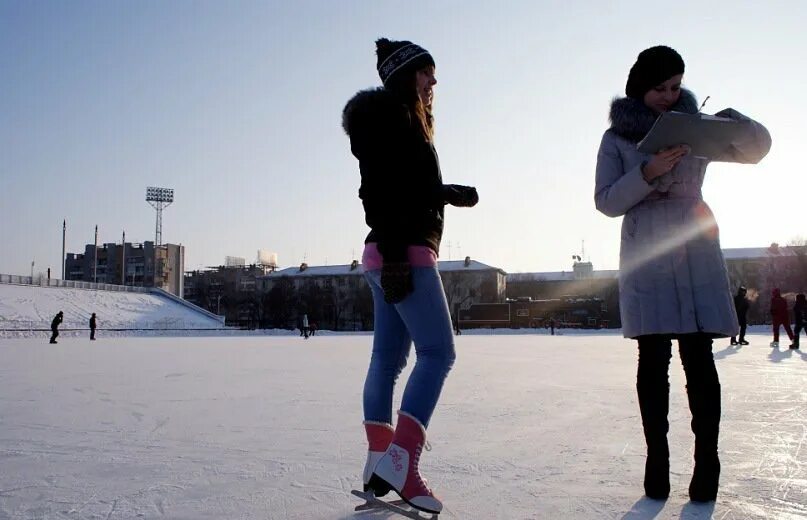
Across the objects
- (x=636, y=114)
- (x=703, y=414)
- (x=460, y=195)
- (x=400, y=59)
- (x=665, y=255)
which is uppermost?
(x=400, y=59)

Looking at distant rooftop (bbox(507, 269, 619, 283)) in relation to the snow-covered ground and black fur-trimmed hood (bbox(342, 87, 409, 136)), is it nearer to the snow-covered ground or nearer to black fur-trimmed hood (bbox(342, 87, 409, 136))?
the snow-covered ground

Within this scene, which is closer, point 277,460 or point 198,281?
point 277,460

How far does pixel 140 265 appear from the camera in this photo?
95312 mm

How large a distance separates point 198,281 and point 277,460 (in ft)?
354

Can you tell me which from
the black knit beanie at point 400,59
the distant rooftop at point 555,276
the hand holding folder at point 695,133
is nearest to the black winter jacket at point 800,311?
the hand holding folder at point 695,133

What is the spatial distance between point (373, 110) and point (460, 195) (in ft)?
1.49

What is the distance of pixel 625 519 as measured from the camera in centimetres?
211

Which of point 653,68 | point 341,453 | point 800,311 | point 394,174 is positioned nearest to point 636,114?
point 653,68

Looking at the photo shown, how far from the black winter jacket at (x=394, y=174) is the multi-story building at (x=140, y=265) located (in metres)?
96.0

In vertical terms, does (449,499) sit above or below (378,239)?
below

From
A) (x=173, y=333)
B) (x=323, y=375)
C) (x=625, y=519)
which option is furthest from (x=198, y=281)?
(x=625, y=519)

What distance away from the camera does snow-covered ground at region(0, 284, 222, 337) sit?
42938 mm

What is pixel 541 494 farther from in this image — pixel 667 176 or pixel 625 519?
pixel 667 176

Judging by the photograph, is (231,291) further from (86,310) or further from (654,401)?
(654,401)
